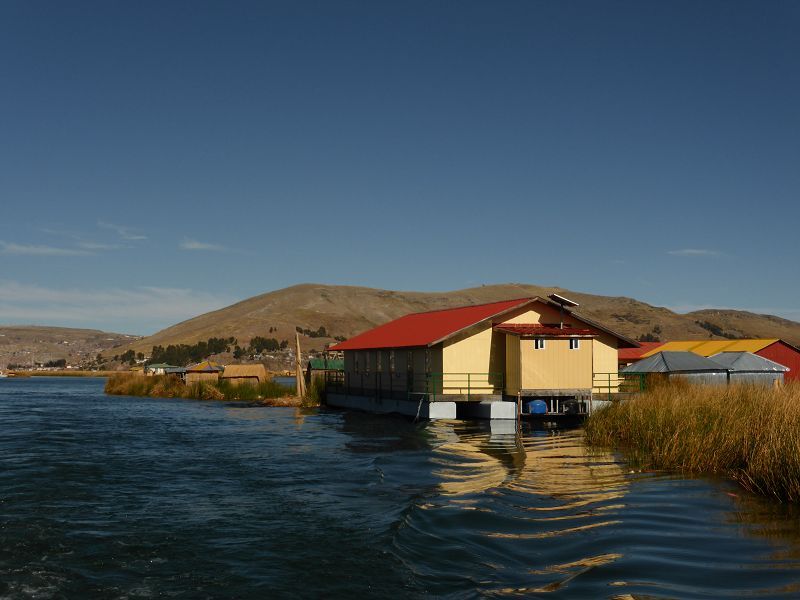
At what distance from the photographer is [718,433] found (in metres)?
20.5

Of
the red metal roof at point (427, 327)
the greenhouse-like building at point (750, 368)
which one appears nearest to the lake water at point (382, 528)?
the red metal roof at point (427, 327)

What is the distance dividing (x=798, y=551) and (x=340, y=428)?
2793cm

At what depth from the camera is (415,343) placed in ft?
140

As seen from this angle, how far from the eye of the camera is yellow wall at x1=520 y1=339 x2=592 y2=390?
38188 mm

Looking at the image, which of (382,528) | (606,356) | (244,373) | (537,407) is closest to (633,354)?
(606,356)

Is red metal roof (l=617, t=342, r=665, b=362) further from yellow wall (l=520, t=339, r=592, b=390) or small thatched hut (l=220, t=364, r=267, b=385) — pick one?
small thatched hut (l=220, t=364, r=267, b=385)

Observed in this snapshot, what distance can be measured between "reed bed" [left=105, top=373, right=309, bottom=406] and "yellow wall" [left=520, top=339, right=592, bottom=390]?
26577 mm

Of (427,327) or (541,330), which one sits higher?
(427,327)

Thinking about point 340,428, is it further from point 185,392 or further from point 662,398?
point 185,392

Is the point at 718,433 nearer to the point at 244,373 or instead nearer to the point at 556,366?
the point at 556,366

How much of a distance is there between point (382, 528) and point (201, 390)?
60161mm

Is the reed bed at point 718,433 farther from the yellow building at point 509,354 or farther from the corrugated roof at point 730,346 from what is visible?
the corrugated roof at point 730,346

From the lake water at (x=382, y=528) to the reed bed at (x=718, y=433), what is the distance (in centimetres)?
83

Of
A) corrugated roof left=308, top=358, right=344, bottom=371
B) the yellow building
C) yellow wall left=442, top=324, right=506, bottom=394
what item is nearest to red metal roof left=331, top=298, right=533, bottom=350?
the yellow building
